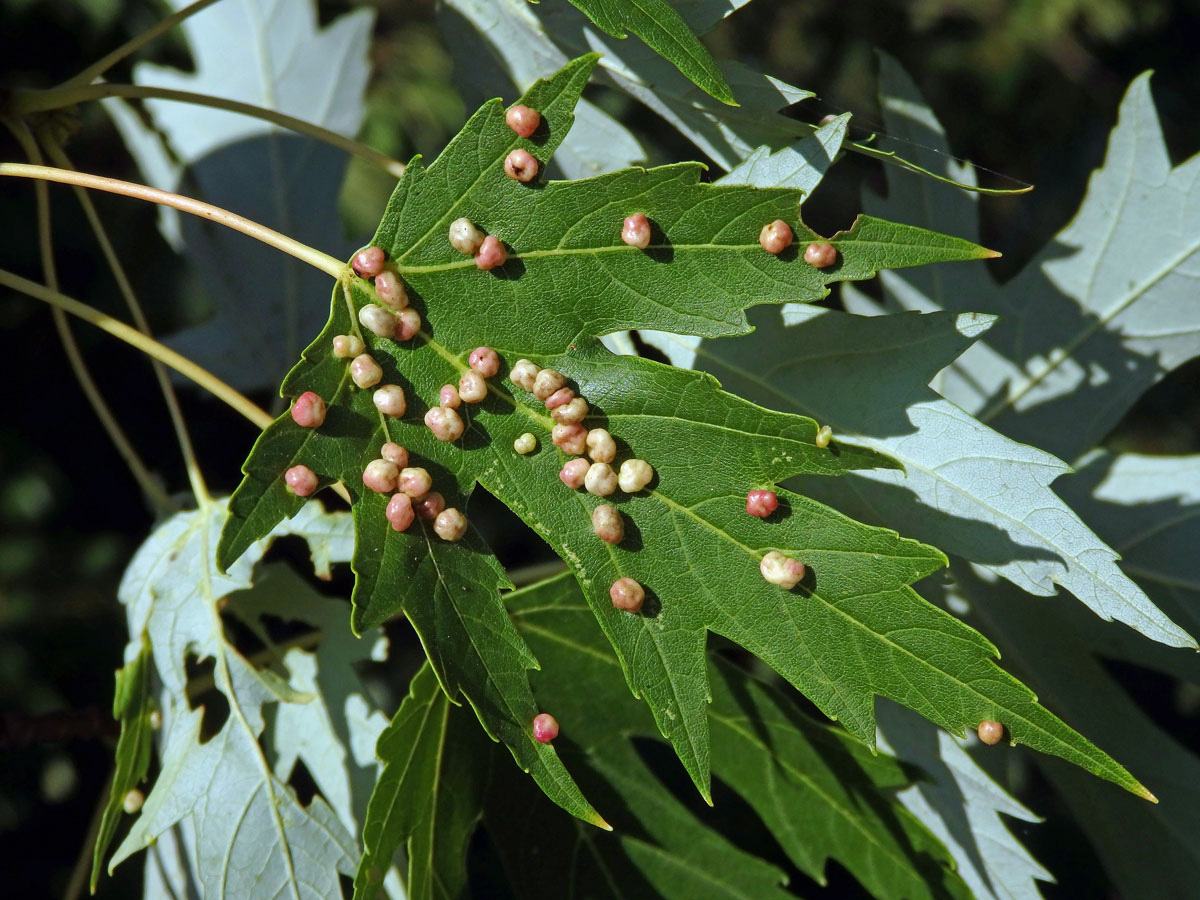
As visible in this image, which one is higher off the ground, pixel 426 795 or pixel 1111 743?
pixel 426 795

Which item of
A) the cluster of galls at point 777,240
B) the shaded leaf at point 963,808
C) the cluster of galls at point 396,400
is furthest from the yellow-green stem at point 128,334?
the shaded leaf at point 963,808

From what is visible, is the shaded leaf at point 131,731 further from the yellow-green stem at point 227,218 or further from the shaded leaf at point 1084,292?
the shaded leaf at point 1084,292

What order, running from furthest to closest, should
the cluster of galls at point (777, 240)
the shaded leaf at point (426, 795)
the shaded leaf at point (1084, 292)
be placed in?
the shaded leaf at point (1084, 292), the shaded leaf at point (426, 795), the cluster of galls at point (777, 240)

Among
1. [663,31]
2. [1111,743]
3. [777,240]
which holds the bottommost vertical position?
[1111,743]

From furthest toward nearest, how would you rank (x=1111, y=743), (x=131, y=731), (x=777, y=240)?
(x=1111, y=743), (x=131, y=731), (x=777, y=240)

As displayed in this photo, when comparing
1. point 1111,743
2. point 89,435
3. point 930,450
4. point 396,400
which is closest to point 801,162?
point 930,450

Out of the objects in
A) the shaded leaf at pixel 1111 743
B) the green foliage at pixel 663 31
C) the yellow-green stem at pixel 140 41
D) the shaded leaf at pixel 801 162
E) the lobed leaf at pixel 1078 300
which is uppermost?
the green foliage at pixel 663 31

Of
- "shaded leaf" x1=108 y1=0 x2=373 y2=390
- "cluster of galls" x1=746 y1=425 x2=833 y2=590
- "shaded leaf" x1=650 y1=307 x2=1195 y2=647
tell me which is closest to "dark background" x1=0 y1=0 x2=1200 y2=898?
"shaded leaf" x1=108 y1=0 x2=373 y2=390

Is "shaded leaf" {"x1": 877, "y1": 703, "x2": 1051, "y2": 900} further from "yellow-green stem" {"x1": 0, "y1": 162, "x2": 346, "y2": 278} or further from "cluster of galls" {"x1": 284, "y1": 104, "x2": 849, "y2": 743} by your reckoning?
"yellow-green stem" {"x1": 0, "y1": 162, "x2": 346, "y2": 278}

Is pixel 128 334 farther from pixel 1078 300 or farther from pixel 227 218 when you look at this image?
pixel 1078 300
